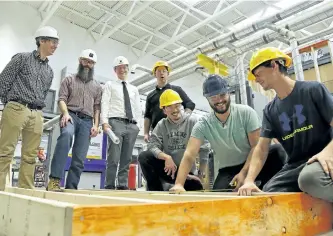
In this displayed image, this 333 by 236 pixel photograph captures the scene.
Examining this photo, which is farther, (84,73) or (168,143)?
(84,73)

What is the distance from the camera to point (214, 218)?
0.82 m

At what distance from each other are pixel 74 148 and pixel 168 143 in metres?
0.80

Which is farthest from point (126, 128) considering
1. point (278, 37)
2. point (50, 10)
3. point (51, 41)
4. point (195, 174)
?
point (50, 10)

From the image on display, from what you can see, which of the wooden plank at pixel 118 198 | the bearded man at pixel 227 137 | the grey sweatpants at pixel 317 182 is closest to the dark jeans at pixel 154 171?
the bearded man at pixel 227 137

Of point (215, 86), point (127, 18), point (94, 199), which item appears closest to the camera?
point (94, 199)

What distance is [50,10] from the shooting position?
250 inches

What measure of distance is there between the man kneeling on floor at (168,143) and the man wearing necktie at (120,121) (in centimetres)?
24

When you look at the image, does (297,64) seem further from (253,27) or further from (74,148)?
(74,148)

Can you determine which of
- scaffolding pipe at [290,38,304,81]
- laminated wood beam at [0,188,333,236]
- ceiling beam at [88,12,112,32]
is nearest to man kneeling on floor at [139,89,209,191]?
laminated wood beam at [0,188,333,236]

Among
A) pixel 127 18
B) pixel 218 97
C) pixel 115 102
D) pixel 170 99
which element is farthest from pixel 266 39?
pixel 127 18

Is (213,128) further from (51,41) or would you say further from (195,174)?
(51,41)

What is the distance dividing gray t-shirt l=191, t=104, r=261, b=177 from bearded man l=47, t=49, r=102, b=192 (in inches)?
39.5

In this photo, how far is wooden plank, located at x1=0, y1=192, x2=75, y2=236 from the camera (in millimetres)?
631

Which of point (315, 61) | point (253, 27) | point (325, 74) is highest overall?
point (253, 27)
